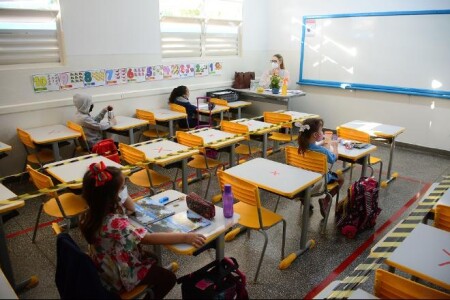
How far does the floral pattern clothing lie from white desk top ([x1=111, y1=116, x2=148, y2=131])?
305cm

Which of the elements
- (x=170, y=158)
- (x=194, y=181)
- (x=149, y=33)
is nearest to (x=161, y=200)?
(x=170, y=158)

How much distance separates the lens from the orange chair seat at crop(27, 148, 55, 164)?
4.22 meters

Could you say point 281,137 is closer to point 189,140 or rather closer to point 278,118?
point 278,118

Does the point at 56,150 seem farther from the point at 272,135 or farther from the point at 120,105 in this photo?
the point at 272,135

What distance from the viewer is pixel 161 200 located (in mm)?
2340

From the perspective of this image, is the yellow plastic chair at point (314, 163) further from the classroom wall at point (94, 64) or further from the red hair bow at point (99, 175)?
the classroom wall at point (94, 64)

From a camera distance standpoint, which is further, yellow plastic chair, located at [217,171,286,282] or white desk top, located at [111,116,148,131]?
white desk top, located at [111,116,148,131]

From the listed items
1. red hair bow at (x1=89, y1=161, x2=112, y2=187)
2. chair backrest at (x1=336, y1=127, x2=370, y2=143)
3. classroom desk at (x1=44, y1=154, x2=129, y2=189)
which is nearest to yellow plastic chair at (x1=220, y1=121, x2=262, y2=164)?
chair backrest at (x1=336, y1=127, x2=370, y2=143)

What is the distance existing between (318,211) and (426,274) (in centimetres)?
208

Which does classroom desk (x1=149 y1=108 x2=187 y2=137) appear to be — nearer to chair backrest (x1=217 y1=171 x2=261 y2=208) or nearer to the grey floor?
the grey floor

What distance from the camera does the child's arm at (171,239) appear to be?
1.87 m

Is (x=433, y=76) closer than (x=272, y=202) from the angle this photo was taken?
No

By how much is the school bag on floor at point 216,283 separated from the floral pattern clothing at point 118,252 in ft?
1.03

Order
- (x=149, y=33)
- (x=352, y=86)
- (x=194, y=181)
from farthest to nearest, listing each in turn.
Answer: (x=352, y=86) < (x=149, y=33) < (x=194, y=181)
